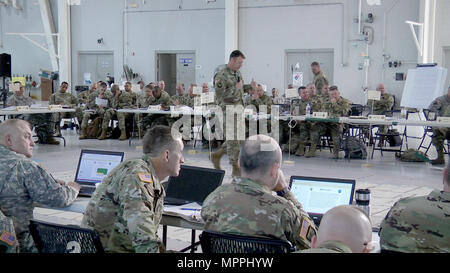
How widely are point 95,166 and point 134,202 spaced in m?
1.92

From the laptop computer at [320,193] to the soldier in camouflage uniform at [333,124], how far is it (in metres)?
6.41

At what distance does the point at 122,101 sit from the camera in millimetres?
12922

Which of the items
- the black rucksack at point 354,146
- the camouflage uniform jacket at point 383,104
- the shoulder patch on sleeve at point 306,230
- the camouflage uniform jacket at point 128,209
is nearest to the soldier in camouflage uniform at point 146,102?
the black rucksack at point 354,146

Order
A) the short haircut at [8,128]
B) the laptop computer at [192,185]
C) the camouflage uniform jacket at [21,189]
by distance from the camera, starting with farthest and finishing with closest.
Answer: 1. the laptop computer at [192,185]
2. the short haircut at [8,128]
3. the camouflage uniform jacket at [21,189]

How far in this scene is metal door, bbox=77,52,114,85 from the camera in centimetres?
1931

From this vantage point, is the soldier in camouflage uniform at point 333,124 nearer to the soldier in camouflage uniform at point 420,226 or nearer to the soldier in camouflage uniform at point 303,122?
the soldier in camouflage uniform at point 303,122

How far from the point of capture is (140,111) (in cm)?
1162

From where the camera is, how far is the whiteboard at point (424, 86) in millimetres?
12391

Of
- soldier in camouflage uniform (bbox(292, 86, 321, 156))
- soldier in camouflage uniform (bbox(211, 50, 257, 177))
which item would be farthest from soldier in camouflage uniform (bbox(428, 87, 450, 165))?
soldier in camouflage uniform (bbox(211, 50, 257, 177))

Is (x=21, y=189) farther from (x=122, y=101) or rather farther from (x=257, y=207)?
(x=122, y=101)

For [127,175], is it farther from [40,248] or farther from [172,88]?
[172,88]

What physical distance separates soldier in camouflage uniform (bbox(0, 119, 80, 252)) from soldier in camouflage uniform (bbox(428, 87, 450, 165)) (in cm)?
752

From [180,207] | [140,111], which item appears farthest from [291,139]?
[180,207]

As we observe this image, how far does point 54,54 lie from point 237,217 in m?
18.6
